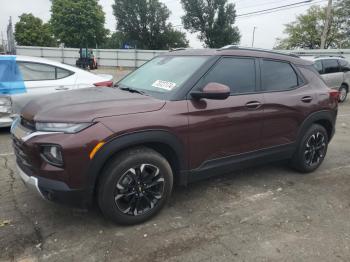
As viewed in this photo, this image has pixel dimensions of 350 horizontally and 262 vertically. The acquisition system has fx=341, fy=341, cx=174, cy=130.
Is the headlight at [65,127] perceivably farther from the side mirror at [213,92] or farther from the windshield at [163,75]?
the side mirror at [213,92]

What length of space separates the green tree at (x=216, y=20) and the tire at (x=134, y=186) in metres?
46.2

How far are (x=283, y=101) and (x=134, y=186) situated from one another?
226 cm

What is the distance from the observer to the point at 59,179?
2.87 m

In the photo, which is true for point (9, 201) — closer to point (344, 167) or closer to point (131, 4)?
point (344, 167)

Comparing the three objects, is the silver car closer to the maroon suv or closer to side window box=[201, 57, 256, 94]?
the maroon suv

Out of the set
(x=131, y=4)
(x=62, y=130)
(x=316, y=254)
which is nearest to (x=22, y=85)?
(x=62, y=130)

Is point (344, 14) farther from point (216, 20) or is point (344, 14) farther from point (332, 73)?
point (332, 73)

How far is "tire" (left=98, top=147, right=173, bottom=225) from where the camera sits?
120 inches

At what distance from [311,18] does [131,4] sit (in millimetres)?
26917

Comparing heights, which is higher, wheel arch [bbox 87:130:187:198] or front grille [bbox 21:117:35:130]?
front grille [bbox 21:117:35:130]

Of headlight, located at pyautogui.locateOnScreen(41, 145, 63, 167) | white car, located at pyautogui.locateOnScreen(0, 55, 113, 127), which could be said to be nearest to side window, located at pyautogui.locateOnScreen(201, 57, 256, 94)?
headlight, located at pyautogui.locateOnScreen(41, 145, 63, 167)

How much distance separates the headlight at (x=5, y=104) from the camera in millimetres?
6207

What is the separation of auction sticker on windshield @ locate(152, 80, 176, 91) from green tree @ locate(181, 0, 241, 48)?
45405 mm

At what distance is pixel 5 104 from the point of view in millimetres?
6242
